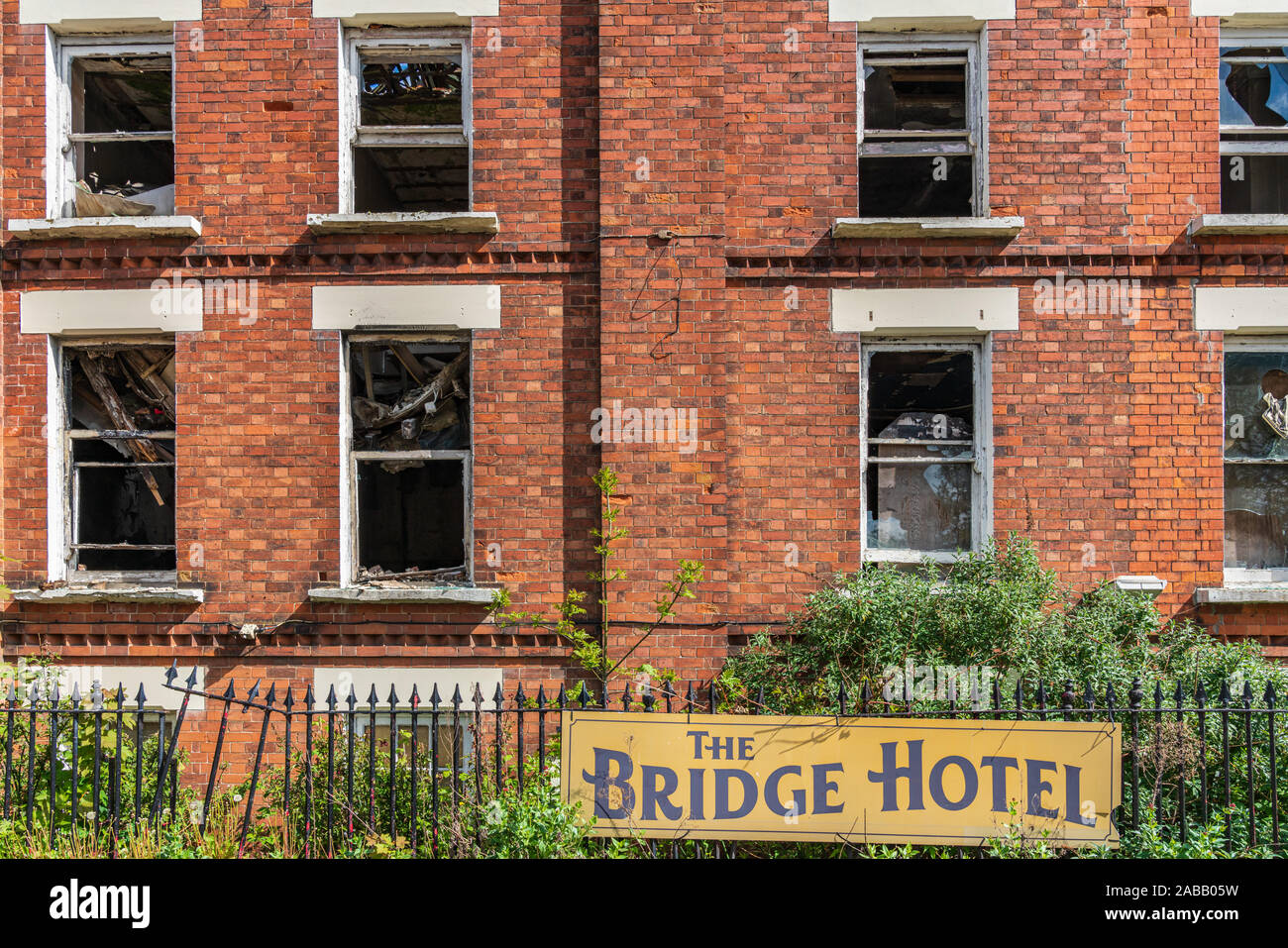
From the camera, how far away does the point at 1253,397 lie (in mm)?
6828

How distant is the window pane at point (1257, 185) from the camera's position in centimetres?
706

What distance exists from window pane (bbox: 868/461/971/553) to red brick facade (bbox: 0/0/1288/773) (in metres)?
0.32

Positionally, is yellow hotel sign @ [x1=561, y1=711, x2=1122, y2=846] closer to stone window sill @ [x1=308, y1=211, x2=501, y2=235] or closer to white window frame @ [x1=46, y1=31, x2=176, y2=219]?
stone window sill @ [x1=308, y1=211, x2=501, y2=235]

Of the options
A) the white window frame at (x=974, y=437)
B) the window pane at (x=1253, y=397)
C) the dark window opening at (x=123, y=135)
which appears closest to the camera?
the white window frame at (x=974, y=437)

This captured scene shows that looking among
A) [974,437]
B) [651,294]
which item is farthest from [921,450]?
[651,294]

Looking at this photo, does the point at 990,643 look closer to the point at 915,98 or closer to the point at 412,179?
the point at 915,98

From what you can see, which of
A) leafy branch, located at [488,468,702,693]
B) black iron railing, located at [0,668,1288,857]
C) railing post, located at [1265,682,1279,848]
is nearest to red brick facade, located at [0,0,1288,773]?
leafy branch, located at [488,468,702,693]

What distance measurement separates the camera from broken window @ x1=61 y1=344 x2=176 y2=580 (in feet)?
23.1

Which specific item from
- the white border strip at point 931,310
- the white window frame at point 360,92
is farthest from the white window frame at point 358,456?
the white border strip at point 931,310

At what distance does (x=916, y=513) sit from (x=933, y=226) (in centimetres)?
229

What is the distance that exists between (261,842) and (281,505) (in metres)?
2.59

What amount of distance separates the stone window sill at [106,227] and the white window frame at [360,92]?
128 centimetres

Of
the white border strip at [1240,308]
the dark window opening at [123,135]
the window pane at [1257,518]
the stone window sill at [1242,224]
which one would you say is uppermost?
the dark window opening at [123,135]

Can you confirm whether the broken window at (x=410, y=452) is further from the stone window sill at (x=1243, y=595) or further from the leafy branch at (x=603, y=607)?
the stone window sill at (x=1243, y=595)
